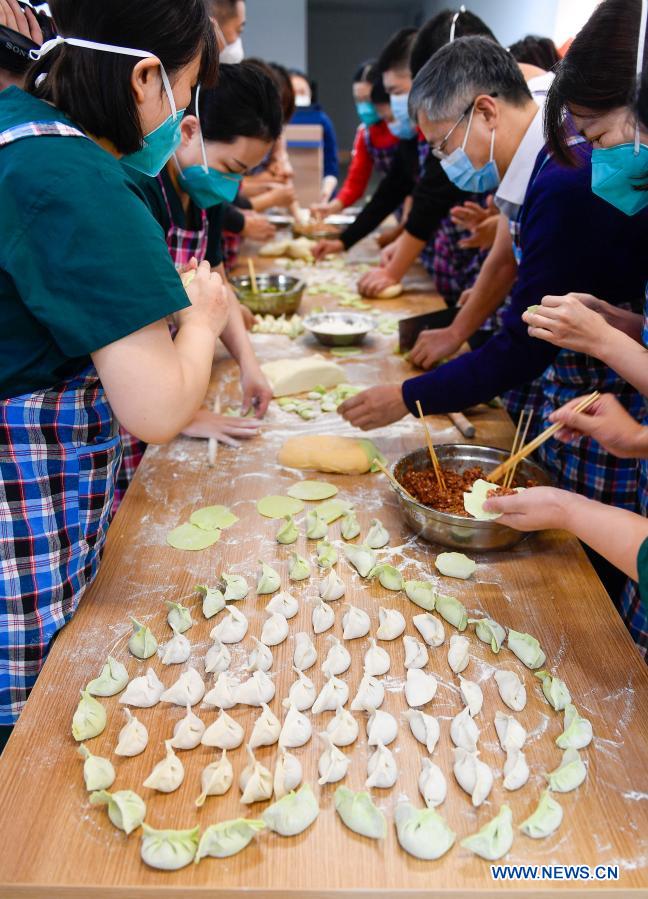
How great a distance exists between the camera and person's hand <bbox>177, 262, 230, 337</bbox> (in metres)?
1.30

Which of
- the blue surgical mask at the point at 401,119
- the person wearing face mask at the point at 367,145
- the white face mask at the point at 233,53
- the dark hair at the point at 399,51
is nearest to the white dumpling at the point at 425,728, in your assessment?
the blue surgical mask at the point at 401,119

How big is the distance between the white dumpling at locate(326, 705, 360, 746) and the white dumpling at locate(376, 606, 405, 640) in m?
0.21

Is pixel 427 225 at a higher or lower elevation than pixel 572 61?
lower

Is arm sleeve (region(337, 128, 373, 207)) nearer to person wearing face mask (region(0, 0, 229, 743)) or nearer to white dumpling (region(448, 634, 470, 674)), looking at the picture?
person wearing face mask (region(0, 0, 229, 743))

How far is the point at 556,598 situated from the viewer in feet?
4.33

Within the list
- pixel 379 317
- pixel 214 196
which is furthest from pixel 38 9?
pixel 379 317

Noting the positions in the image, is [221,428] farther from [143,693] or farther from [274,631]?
[143,693]

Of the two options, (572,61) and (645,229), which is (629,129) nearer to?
(572,61)

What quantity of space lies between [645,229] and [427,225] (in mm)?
1880

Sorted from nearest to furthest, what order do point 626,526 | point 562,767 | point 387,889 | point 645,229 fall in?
point 387,889 → point 562,767 → point 626,526 → point 645,229

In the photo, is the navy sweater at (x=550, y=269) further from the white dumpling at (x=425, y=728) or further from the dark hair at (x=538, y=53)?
the dark hair at (x=538, y=53)

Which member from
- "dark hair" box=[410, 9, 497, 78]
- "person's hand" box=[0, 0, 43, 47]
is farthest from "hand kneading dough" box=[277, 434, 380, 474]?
"dark hair" box=[410, 9, 497, 78]

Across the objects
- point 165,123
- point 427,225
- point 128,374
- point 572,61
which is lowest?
point 427,225

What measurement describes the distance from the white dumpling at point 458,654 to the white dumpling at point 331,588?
0.25 meters
